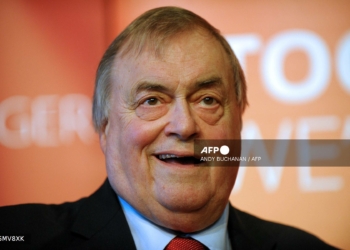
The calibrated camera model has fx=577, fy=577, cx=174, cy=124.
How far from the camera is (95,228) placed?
203cm

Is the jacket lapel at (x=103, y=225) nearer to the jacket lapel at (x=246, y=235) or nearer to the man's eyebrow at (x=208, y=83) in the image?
the jacket lapel at (x=246, y=235)

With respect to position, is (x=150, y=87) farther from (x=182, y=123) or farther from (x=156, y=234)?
(x=156, y=234)

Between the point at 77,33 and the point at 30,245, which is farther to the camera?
the point at 77,33

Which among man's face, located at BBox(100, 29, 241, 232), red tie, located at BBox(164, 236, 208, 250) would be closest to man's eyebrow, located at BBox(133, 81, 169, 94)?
man's face, located at BBox(100, 29, 241, 232)

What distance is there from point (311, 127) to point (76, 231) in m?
1.03

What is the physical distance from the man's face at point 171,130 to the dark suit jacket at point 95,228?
100 mm

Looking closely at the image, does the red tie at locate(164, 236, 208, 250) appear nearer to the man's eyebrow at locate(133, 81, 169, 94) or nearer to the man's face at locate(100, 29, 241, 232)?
the man's face at locate(100, 29, 241, 232)

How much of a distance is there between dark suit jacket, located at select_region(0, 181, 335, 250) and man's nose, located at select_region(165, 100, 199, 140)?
367mm

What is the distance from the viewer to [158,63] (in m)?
1.96

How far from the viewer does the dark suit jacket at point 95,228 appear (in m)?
2.01

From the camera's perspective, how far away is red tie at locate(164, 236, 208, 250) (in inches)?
78.4

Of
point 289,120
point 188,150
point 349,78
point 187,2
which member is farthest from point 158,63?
point 349,78

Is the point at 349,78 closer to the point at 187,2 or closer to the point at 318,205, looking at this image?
the point at 318,205

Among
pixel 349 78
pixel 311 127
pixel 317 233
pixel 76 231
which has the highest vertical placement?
pixel 349 78
